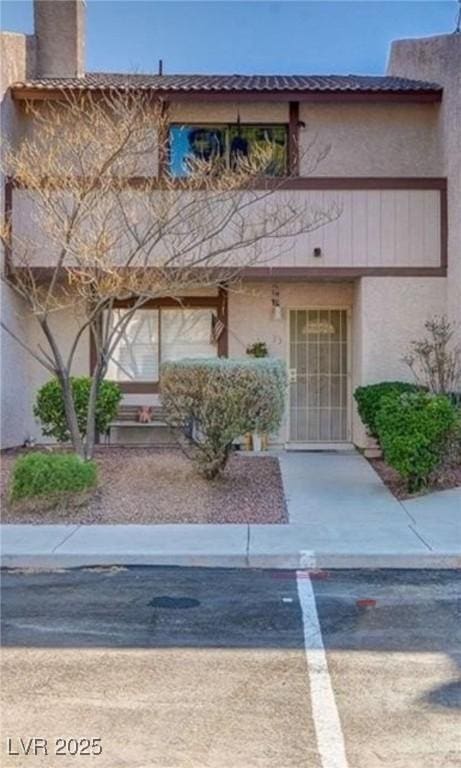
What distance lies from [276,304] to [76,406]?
175 inches

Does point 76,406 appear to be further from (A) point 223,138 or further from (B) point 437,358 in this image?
(B) point 437,358

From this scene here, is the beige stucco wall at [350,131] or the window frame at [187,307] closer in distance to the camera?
the beige stucco wall at [350,131]

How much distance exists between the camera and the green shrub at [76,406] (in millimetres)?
13625

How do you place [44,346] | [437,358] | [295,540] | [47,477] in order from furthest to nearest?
1. [44,346]
2. [437,358]
3. [47,477]
4. [295,540]

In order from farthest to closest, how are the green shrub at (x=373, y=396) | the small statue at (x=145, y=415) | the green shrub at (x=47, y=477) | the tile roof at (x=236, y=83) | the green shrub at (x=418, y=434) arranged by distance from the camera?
the small statue at (x=145, y=415)
the tile roof at (x=236, y=83)
the green shrub at (x=373, y=396)
the green shrub at (x=418, y=434)
the green shrub at (x=47, y=477)

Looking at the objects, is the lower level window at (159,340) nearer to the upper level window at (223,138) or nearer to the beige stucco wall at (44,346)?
the beige stucco wall at (44,346)

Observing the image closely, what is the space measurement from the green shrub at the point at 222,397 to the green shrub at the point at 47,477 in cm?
143

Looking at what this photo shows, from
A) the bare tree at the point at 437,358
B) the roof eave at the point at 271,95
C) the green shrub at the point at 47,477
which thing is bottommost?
the green shrub at the point at 47,477

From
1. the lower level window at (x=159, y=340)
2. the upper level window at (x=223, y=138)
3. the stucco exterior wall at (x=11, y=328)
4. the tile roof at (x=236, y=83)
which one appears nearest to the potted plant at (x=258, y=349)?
the lower level window at (x=159, y=340)

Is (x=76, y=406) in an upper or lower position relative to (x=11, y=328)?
lower

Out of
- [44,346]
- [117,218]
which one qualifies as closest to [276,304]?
[117,218]

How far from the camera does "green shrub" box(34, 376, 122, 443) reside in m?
13.6

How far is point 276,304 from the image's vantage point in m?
15.6

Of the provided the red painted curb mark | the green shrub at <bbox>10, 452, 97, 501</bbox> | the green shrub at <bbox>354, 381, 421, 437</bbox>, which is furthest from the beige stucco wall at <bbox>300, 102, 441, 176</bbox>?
the red painted curb mark
